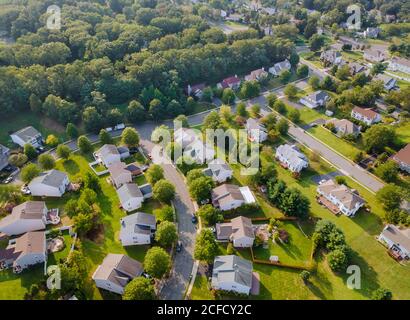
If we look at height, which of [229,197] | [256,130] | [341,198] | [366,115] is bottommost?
[341,198]

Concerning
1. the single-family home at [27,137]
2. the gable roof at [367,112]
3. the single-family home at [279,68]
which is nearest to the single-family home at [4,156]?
the single-family home at [27,137]

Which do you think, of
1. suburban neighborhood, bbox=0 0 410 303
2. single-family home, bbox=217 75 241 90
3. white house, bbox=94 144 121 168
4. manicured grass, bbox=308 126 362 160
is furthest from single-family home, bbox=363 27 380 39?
white house, bbox=94 144 121 168

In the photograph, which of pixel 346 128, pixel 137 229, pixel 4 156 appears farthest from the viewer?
pixel 346 128

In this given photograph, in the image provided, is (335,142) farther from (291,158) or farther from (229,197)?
(229,197)

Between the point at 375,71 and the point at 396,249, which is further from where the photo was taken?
the point at 375,71

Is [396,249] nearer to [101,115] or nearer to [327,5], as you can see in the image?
[101,115]

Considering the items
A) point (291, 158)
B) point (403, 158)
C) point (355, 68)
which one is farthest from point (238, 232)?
point (355, 68)

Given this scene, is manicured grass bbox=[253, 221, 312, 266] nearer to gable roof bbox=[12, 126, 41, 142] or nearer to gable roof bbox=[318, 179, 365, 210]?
gable roof bbox=[318, 179, 365, 210]
